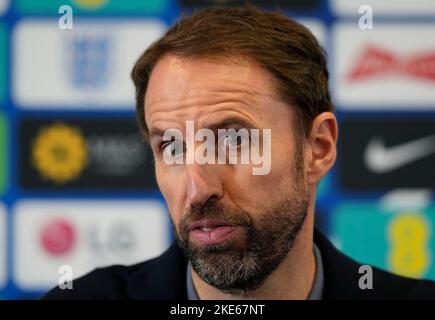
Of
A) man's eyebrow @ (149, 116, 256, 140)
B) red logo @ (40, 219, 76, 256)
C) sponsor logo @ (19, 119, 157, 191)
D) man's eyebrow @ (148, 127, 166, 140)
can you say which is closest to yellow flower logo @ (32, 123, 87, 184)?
sponsor logo @ (19, 119, 157, 191)

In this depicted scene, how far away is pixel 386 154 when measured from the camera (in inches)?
66.4

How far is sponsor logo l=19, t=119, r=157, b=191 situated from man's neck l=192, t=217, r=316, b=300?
2.07 feet

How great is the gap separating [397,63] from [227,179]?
91 centimetres

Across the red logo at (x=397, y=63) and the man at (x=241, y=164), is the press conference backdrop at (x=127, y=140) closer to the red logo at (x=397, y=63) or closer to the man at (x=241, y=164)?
the red logo at (x=397, y=63)

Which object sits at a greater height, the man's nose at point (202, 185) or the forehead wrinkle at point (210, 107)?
the forehead wrinkle at point (210, 107)

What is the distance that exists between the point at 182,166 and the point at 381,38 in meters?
0.92

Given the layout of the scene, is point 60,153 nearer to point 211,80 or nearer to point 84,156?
point 84,156

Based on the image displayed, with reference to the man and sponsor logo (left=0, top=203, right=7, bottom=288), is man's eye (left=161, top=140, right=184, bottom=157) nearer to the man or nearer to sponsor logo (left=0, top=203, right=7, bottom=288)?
the man

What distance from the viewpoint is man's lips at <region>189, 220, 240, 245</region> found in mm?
988

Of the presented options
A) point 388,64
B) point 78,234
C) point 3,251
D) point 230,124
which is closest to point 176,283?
point 230,124

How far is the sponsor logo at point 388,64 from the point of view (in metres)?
1.70

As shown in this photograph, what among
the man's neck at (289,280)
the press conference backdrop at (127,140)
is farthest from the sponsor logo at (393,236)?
the man's neck at (289,280)

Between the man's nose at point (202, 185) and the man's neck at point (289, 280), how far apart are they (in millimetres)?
194
